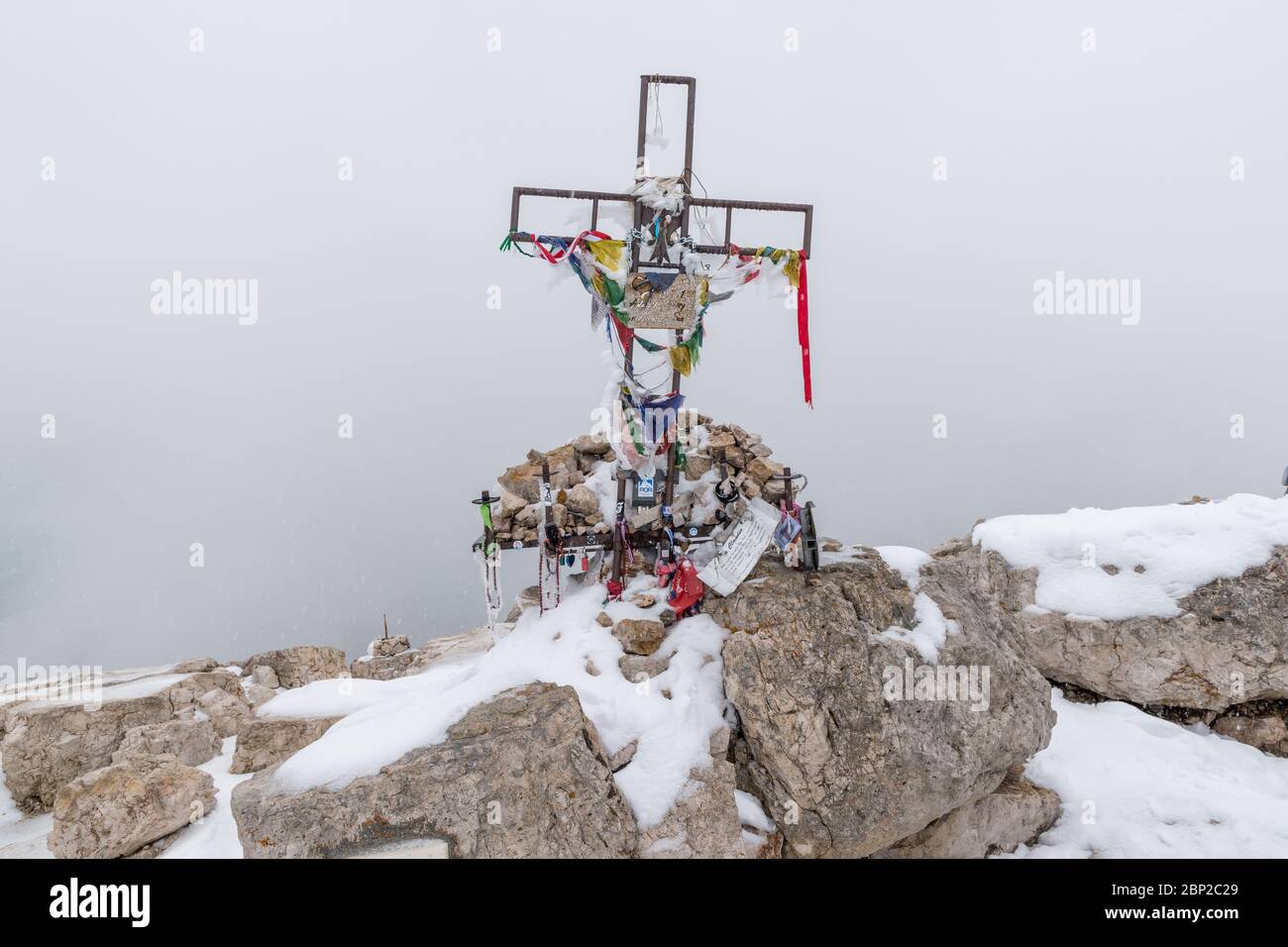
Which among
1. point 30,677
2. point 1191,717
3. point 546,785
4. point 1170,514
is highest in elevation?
point 1170,514

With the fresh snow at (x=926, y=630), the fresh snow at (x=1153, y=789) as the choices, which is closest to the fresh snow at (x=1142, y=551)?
the fresh snow at (x=1153, y=789)

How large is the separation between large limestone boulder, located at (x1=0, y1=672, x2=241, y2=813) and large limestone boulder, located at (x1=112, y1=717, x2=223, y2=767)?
74 cm

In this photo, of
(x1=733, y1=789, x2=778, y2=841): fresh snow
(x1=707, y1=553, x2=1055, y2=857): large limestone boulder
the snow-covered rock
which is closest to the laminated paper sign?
(x1=707, y1=553, x2=1055, y2=857): large limestone boulder

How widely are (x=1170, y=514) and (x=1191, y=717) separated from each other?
4670 mm

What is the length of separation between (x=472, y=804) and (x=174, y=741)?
9879mm

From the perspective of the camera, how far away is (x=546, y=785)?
677 centimetres

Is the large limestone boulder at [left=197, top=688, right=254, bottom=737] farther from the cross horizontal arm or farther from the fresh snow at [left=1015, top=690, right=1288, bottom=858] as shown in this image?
the fresh snow at [left=1015, top=690, right=1288, bottom=858]

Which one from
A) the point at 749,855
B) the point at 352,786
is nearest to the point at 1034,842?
the point at 749,855

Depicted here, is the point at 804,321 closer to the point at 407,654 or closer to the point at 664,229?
the point at 664,229

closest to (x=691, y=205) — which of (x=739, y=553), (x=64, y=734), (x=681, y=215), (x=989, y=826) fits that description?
(x=681, y=215)

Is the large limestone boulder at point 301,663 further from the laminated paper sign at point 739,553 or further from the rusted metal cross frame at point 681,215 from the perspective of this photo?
the laminated paper sign at point 739,553

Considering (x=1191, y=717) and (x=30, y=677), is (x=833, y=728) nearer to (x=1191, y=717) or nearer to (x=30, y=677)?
(x=1191, y=717)

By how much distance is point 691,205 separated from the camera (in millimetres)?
10758

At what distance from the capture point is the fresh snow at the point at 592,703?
711cm
